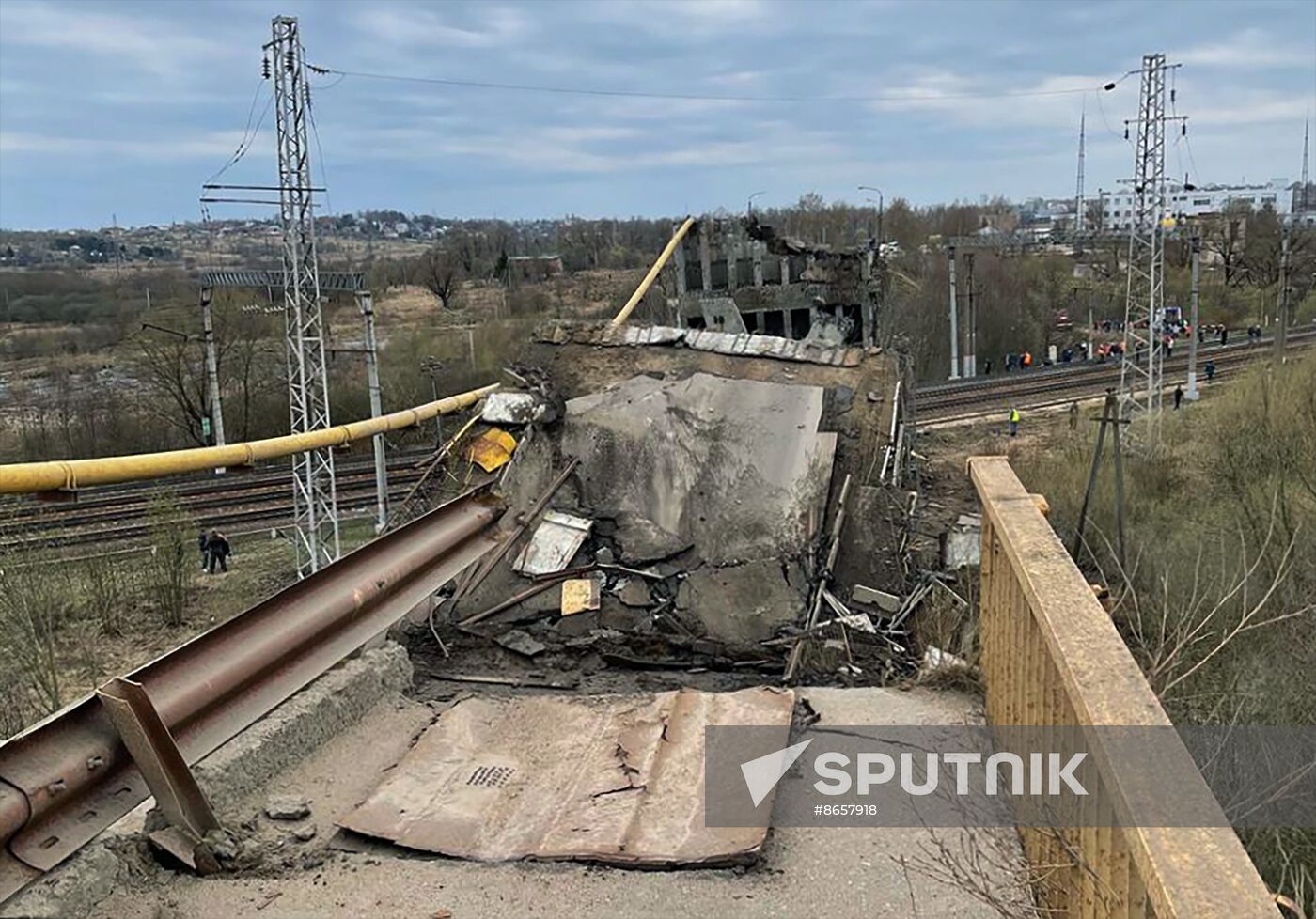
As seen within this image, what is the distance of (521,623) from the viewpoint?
6.48 m

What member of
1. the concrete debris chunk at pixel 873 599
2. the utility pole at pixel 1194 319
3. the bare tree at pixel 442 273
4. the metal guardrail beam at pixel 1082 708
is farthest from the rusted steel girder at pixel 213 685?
the bare tree at pixel 442 273

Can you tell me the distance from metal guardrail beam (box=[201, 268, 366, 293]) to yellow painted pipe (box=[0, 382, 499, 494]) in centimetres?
1575

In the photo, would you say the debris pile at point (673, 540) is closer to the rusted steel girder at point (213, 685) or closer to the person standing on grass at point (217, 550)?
the rusted steel girder at point (213, 685)

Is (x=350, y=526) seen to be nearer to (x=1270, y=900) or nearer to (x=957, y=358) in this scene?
(x=1270, y=900)

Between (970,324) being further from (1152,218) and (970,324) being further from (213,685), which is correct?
(213,685)

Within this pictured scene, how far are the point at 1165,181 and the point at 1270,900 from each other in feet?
91.0

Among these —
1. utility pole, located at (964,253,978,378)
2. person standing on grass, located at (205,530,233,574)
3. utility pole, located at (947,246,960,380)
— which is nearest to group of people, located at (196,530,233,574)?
person standing on grass, located at (205,530,233,574)

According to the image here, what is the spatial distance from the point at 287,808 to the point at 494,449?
4055 millimetres

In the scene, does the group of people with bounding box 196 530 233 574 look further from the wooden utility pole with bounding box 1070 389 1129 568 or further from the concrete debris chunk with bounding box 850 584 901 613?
the concrete debris chunk with bounding box 850 584 901 613

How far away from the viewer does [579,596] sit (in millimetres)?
6613

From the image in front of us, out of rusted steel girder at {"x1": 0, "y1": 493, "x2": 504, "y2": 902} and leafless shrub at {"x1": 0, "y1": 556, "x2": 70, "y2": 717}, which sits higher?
rusted steel girder at {"x1": 0, "y1": 493, "x2": 504, "y2": 902}

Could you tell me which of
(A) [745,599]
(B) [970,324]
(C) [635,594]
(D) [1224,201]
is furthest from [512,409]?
(D) [1224,201]

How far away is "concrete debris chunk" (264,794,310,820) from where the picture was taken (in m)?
3.58

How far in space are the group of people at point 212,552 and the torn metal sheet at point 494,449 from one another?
653 inches
